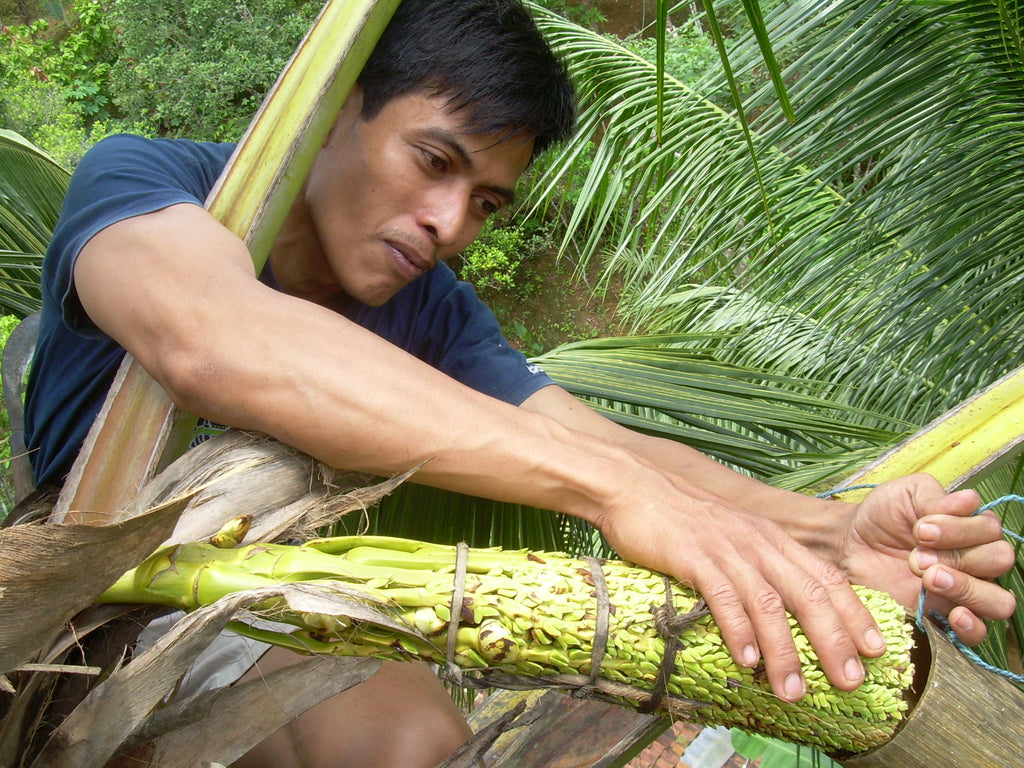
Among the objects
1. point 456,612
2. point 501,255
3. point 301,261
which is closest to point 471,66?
point 301,261

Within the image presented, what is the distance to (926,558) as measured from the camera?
35.3 inches

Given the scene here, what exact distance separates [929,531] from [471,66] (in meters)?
0.89

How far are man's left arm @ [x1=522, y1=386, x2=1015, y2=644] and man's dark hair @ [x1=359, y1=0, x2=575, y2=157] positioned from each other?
0.51 metres

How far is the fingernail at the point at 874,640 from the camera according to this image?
0.74 metres

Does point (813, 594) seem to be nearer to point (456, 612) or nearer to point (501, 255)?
point (456, 612)

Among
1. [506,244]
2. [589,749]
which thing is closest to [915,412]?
[589,749]

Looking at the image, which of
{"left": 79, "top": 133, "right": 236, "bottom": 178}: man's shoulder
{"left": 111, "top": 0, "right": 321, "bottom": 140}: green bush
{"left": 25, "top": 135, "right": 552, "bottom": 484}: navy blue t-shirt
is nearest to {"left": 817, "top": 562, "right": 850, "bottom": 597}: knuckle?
{"left": 25, "top": 135, "right": 552, "bottom": 484}: navy blue t-shirt

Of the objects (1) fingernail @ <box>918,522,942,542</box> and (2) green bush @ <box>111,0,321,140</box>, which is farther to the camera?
(2) green bush @ <box>111,0,321,140</box>

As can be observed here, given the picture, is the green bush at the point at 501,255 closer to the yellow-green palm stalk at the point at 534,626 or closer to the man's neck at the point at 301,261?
the man's neck at the point at 301,261

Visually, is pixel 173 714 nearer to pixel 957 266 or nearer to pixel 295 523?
pixel 295 523

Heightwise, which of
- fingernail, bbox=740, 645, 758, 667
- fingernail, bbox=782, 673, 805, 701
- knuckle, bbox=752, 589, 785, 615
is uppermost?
knuckle, bbox=752, 589, 785, 615

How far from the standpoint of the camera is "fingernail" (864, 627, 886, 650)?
744 mm

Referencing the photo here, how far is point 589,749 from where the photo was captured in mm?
1417

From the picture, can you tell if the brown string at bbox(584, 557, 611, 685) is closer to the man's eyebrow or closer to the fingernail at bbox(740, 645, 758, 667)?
the fingernail at bbox(740, 645, 758, 667)
